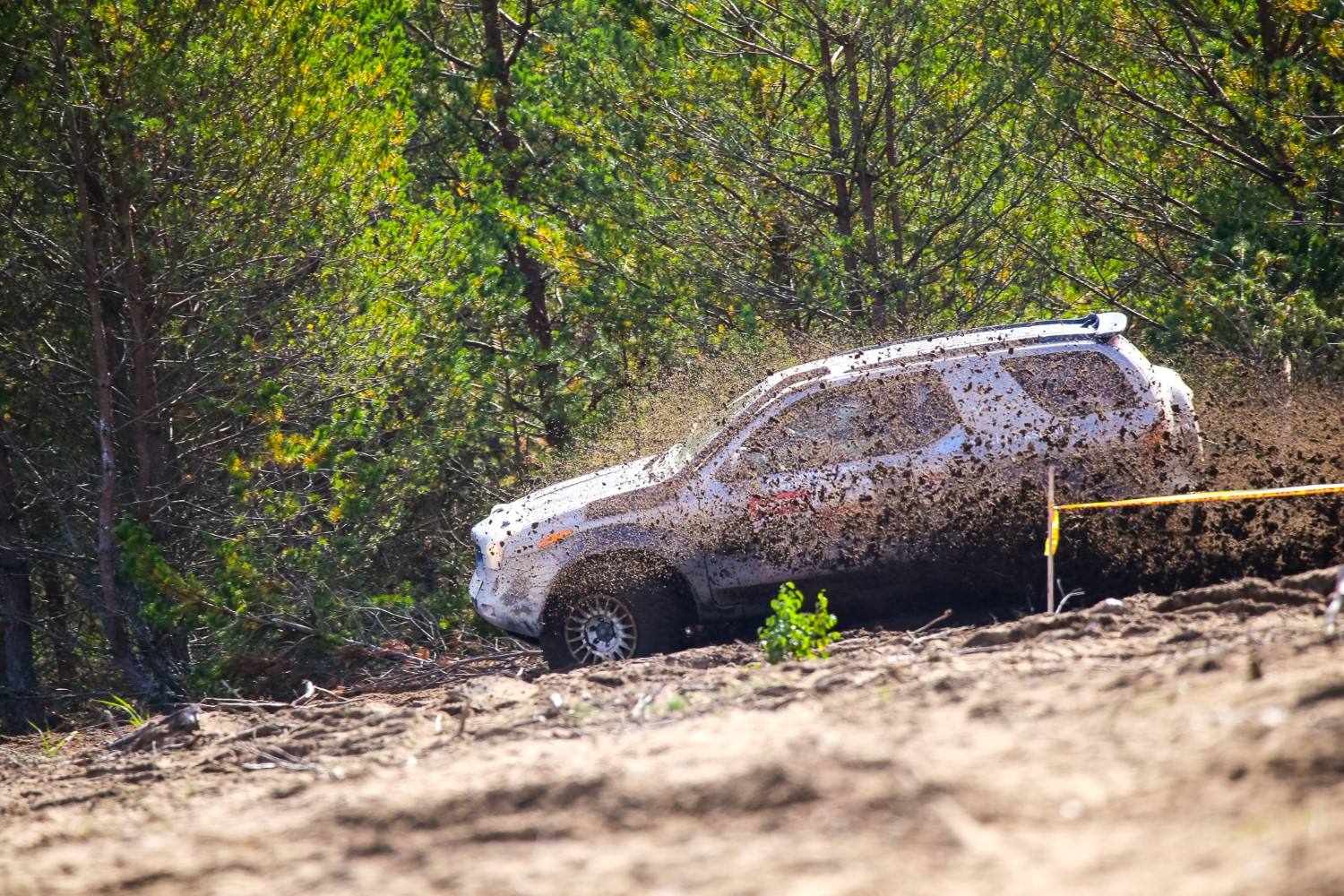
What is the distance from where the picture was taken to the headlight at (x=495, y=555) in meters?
8.25

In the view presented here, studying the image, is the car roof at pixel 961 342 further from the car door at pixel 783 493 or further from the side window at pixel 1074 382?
the car door at pixel 783 493

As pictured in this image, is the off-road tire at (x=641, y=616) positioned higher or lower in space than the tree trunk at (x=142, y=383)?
lower

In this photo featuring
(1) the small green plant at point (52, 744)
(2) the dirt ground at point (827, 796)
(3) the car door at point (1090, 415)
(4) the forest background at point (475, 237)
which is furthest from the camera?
(4) the forest background at point (475, 237)

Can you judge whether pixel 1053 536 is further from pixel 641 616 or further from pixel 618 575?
pixel 618 575

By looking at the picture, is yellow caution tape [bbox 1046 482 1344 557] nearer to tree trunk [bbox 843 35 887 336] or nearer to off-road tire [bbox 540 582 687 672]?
off-road tire [bbox 540 582 687 672]

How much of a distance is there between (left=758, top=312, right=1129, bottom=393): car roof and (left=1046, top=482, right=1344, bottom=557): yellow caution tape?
1028mm

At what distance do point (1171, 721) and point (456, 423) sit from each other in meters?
10.0

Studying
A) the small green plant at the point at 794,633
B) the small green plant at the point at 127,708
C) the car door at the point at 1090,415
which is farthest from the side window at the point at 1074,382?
the small green plant at the point at 127,708

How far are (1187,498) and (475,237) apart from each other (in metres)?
8.95

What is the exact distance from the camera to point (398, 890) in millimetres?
3486

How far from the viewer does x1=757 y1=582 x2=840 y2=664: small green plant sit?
6844mm

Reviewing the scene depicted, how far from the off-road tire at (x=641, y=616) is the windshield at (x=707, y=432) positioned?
820 mm

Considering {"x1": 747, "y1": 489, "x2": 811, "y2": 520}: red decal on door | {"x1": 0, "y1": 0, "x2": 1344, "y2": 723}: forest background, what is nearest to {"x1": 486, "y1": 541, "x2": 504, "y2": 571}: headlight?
{"x1": 747, "y1": 489, "x2": 811, "y2": 520}: red decal on door

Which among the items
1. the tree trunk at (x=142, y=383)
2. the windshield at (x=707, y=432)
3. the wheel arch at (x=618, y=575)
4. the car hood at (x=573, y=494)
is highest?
the tree trunk at (x=142, y=383)
